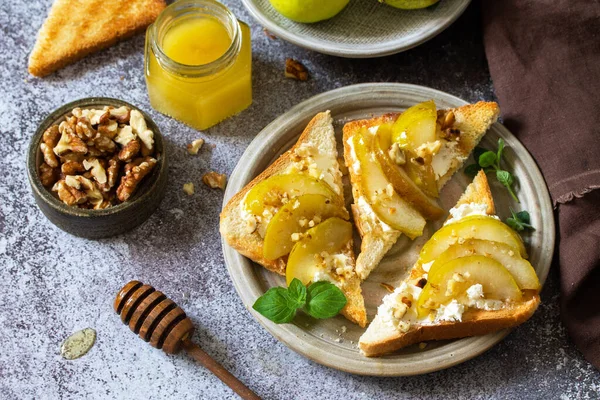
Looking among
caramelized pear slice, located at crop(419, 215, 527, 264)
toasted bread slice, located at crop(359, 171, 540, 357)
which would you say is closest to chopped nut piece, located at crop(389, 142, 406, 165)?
caramelized pear slice, located at crop(419, 215, 527, 264)

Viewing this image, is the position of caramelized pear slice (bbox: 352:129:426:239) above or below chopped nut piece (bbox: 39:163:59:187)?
above

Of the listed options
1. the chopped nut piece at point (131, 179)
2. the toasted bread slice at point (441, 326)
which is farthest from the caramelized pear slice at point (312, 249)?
the chopped nut piece at point (131, 179)

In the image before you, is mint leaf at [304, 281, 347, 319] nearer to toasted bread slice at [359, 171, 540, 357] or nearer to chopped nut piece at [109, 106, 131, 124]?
toasted bread slice at [359, 171, 540, 357]

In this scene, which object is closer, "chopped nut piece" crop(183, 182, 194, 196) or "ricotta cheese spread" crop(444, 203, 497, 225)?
"ricotta cheese spread" crop(444, 203, 497, 225)

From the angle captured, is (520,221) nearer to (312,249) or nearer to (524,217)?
(524,217)

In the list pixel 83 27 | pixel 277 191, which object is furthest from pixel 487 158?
pixel 83 27

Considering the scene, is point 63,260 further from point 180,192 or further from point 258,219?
point 258,219

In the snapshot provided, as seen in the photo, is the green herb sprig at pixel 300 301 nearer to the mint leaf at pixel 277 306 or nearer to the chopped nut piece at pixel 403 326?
the mint leaf at pixel 277 306

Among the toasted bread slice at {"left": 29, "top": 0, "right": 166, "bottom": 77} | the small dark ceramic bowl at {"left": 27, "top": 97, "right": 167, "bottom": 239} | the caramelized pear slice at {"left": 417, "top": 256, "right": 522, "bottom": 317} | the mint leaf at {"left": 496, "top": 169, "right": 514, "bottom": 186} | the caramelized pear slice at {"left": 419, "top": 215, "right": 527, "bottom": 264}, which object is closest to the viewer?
the caramelized pear slice at {"left": 417, "top": 256, "right": 522, "bottom": 317}
